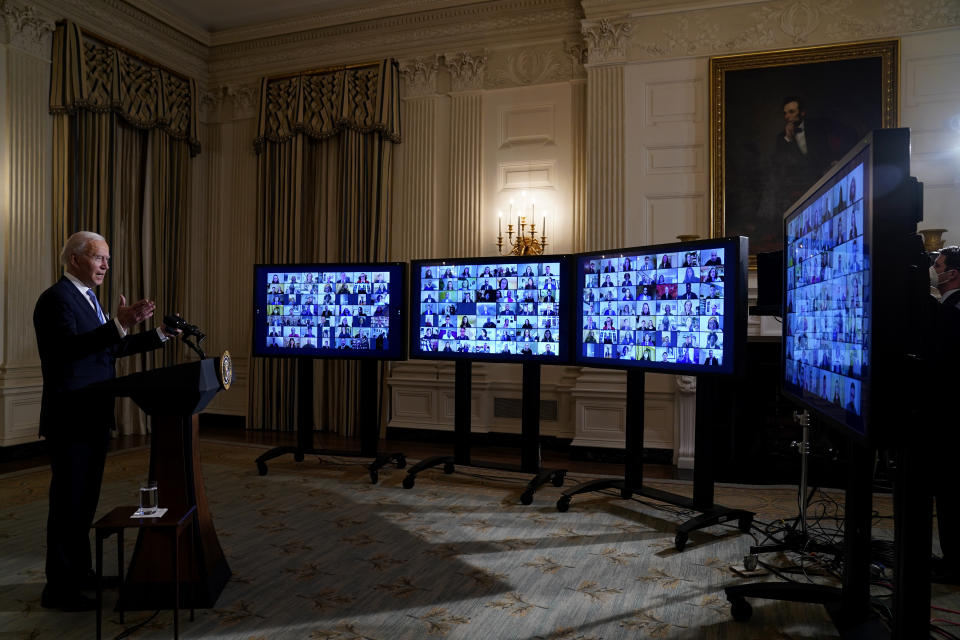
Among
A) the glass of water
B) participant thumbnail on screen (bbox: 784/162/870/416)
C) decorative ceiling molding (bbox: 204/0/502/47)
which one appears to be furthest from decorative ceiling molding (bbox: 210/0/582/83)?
the glass of water

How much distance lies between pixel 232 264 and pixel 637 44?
483 cm

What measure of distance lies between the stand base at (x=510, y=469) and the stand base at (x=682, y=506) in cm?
26

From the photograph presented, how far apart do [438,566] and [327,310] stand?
2.50 m

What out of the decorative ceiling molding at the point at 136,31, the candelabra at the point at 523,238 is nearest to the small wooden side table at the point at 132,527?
the candelabra at the point at 523,238

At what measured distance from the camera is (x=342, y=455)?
200 inches

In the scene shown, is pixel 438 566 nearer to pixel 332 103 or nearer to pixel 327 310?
pixel 327 310

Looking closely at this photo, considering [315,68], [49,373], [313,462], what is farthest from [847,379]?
[315,68]

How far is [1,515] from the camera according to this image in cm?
377

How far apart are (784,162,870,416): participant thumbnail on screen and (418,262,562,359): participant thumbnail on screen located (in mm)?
1950

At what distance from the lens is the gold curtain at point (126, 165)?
18.8ft

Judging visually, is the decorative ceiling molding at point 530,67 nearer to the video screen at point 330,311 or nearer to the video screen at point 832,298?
the video screen at point 330,311

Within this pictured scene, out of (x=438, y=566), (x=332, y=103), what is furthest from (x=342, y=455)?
(x=332, y=103)

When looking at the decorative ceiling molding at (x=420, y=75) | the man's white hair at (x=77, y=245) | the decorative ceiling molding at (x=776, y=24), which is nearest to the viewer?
the man's white hair at (x=77, y=245)

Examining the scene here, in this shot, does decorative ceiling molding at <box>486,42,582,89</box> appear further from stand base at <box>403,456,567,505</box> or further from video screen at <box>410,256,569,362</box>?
stand base at <box>403,456,567,505</box>
